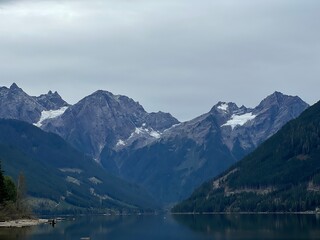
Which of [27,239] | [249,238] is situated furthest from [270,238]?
[27,239]

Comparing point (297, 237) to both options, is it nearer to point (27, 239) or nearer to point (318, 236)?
point (318, 236)

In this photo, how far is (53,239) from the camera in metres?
197

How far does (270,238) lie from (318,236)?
13005 mm

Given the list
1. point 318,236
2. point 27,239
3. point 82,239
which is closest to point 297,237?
point 318,236

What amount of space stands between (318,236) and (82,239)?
64.4 m

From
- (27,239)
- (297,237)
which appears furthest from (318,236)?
(27,239)

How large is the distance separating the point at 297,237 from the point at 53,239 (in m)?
67.3

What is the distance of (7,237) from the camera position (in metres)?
183

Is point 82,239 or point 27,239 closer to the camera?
point 27,239

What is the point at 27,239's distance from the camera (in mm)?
184000

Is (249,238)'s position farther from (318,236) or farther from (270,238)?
(318,236)

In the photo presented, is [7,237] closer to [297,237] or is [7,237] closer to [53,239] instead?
[53,239]

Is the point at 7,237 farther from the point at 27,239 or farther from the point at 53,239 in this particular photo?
the point at 53,239

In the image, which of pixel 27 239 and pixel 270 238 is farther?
pixel 270 238
